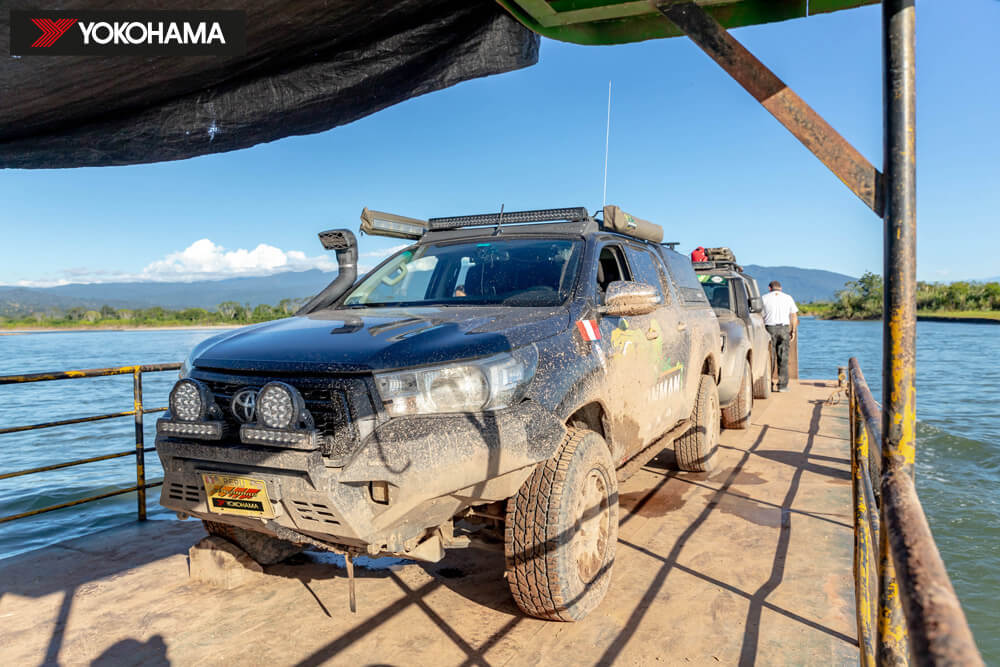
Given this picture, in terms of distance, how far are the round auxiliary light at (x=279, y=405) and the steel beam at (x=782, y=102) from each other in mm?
2105

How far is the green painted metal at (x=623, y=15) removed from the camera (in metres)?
2.90

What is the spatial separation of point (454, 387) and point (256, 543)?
2027mm

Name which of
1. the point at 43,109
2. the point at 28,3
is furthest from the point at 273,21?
the point at 43,109

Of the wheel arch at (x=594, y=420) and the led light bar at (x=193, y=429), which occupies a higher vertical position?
the led light bar at (x=193, y=429)

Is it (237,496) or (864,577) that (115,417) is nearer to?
(237,496)

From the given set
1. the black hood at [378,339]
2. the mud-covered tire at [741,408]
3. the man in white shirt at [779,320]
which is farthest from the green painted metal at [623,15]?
the man in white shirt at [779,320]

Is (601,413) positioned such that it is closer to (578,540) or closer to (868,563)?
(578,540)

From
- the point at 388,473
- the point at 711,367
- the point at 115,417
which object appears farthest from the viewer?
the point at 711,367

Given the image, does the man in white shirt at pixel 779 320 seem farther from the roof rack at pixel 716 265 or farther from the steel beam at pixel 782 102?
the steel beam at pixel 782 102

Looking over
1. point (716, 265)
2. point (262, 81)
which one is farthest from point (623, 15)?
point (716, 265)

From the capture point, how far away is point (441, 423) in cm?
280

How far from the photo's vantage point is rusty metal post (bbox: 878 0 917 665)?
5.54ft

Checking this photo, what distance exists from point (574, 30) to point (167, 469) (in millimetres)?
2947

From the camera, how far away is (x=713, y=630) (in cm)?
327
